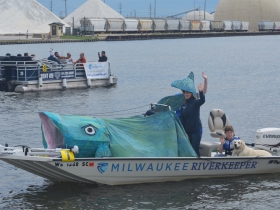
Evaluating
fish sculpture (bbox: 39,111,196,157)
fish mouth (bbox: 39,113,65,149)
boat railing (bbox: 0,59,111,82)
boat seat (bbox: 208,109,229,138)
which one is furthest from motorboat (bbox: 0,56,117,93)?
fish sculpture (bbox: 39,111,196,157)

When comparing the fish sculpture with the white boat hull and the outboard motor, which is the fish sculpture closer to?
the white boat hull

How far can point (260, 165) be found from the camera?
1738 cm

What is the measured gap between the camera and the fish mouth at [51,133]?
16.1m

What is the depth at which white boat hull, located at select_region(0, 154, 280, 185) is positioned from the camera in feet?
50.5

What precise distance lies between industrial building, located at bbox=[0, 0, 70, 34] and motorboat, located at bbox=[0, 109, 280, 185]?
477ft

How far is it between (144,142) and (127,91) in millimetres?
25252

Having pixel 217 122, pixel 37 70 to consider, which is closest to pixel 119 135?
pixel 217 122

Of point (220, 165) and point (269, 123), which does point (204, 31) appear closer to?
point (269, 123)

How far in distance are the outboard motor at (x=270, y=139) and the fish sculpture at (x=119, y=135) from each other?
8.13 feet

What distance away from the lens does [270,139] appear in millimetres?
17844

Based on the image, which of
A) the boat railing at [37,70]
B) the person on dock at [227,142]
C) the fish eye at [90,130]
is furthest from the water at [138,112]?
the fish eye at [90,130]

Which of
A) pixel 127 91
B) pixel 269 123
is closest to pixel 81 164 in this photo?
pixel 269 123

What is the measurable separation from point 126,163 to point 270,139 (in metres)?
4.33

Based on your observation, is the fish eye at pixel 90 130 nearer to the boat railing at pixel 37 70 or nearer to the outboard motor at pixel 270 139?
the outboard motor at pixel 270 139
